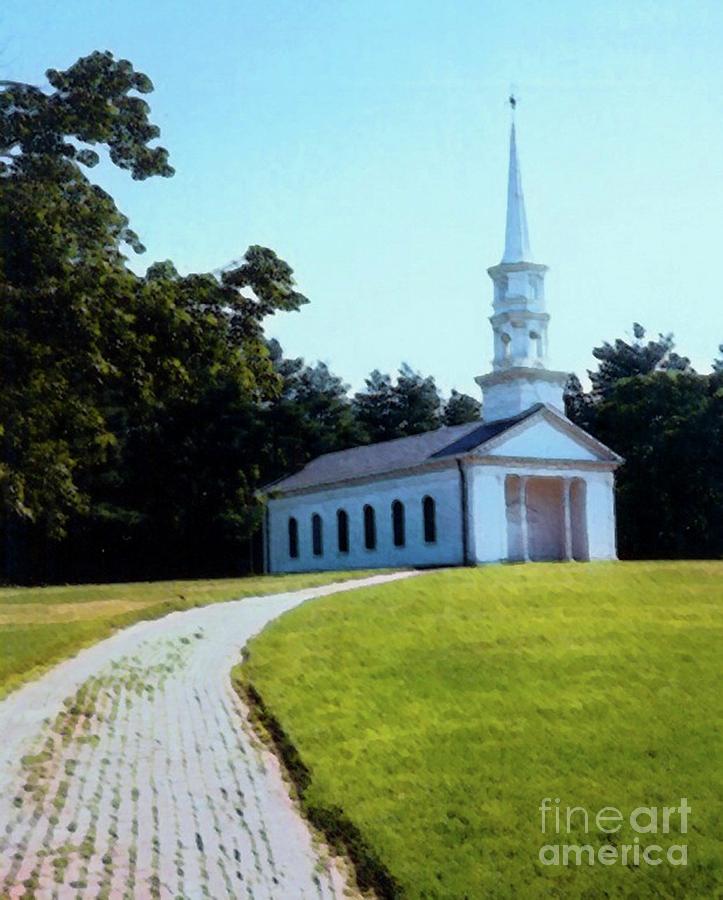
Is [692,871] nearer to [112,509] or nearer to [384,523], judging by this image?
[384,523]

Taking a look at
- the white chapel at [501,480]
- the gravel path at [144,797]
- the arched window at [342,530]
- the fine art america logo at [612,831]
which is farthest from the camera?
the arched window at [342,530]

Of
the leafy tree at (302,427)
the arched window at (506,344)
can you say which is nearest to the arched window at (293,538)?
the leafy tree at (302,427)

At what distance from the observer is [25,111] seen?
925 inches

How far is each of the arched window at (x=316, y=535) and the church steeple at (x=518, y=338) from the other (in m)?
9.57

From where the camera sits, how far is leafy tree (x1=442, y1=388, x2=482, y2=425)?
79.2m

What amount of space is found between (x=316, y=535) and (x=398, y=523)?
274 inches

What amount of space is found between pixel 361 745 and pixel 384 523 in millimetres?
35297

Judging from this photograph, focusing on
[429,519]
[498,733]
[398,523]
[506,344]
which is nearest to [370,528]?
[398,523]

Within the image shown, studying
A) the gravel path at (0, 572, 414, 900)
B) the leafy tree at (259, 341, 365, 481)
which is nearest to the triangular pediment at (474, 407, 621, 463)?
the leafy tree at (259, 341, 365, 481)

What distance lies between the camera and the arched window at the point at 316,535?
54.0 metres

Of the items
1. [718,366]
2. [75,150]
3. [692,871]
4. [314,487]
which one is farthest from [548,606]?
[718,366]

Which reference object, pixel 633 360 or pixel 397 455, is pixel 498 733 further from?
pixel 633 360

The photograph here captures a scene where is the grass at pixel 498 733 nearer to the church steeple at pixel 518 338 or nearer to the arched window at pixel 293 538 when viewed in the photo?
the church steeple at pixel 518 338

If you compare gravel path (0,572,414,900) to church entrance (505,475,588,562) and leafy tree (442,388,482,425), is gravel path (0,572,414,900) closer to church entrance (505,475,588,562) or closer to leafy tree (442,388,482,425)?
church entrance (505,475,588,562)
